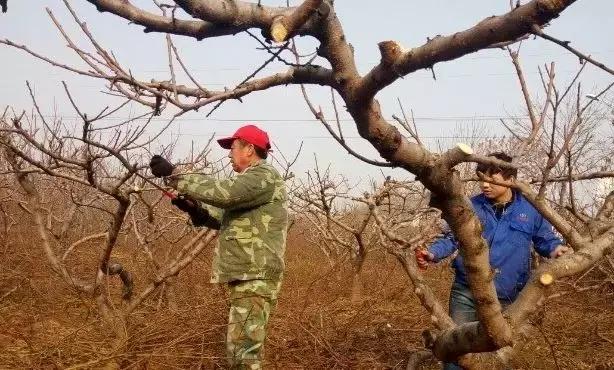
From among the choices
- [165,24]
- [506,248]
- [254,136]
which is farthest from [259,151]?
[165,24]

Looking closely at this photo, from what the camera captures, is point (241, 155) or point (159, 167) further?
point (241, 155)

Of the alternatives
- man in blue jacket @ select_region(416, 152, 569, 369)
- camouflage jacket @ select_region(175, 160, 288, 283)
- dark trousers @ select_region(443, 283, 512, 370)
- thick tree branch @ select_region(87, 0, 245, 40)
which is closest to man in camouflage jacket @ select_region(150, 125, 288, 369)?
camouflage jacket @ select_region(175, 160, 288, 283)

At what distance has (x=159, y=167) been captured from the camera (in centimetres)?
275

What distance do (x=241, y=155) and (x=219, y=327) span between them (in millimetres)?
1234

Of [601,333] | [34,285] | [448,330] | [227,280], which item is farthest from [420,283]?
[34,285]

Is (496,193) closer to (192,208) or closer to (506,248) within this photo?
(506,248)

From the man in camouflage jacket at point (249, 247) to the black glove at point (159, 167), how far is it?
9 cm

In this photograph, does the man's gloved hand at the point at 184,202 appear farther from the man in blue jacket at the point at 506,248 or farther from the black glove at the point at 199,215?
the man in blue jacket at the point at 506,248

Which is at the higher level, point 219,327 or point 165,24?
point 165,24

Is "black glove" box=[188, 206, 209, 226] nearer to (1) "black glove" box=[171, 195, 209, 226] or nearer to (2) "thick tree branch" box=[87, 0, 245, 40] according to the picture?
(1) "black glove" box=[171, 195, 209, 226]

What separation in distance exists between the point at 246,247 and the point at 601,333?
468 centimetres

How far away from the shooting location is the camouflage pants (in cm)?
299

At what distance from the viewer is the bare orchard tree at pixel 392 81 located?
4.37ft

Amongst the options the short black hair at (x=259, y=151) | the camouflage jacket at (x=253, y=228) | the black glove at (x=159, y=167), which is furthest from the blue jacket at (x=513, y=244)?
the black glove at (x=159, y=167)
